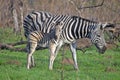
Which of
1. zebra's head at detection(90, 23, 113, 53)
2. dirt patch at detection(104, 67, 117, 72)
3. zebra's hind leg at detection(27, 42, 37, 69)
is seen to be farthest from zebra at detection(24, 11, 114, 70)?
dirt patch at detection(104, 67, 117, 72)

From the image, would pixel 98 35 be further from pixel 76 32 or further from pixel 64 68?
pixel 64 68

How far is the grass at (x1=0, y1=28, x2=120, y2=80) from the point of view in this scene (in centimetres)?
1075

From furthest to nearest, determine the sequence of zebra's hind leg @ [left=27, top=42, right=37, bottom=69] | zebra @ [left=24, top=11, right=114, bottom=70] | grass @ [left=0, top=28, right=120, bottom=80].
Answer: zebra @ [left=24, top=11, right=114, bottom=70] → zebra's hind leg @ [left=27, top=42, right=37, bottom=69] → grass @ [left=0, top=28, right=120, bottom=80]

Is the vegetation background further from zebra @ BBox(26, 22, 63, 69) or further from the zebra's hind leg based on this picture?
zebra @ BBox(26, 22, 63, 69)

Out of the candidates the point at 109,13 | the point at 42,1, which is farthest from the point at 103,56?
the point at 42,1

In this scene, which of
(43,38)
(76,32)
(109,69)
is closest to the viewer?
(109,69)

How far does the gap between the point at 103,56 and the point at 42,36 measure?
15.9 ft

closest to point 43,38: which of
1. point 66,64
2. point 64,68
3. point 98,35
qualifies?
point 64,68

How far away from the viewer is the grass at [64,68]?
35.3 feet

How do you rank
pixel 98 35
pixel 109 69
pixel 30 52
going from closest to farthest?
pixel 109 69 → pixel 30 52 → pixel 98 35

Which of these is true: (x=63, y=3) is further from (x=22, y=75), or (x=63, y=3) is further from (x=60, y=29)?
(x=22, y=75)

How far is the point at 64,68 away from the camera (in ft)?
42.9

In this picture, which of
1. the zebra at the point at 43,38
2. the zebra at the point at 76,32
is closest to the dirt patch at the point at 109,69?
the zebra at the point at 76,32

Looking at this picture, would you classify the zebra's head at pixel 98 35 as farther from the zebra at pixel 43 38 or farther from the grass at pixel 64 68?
the zebra at pixel 43 38
